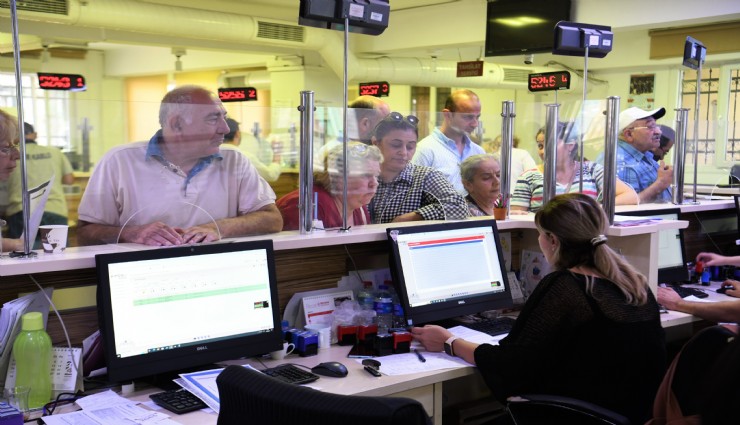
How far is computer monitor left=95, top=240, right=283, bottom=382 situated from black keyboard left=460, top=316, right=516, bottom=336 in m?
0.82

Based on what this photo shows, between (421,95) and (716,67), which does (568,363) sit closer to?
(716,67)

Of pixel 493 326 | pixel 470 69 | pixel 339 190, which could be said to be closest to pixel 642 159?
pixel 493 326

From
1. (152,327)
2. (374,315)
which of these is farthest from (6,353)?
(374,315)

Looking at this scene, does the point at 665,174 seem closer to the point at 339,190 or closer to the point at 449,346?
the point at 339,190

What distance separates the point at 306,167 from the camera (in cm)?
272

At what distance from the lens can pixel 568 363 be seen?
7.37ft

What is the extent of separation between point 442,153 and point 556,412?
6.83 feet

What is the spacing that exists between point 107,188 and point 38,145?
6.25 ft

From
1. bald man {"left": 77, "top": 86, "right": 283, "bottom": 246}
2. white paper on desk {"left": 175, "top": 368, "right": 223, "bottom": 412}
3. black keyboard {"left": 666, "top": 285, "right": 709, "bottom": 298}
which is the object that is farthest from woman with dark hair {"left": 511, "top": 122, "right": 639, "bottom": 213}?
white paper on desk {"left": 175, "top": 368, "right": 223, "bottom": 412}

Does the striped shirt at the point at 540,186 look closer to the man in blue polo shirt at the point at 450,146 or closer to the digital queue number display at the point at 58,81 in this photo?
the man in blue polo shirt at the point at 450,146

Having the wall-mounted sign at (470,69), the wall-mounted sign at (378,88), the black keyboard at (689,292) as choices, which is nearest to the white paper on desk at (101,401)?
the black keyboard at (689,292)

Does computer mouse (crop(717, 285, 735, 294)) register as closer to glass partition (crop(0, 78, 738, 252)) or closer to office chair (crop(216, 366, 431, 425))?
glass partition (crop(0, 78, 738, 252))

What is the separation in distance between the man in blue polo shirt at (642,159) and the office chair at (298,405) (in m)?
3.45

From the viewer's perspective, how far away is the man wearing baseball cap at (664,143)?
4.47 metres
